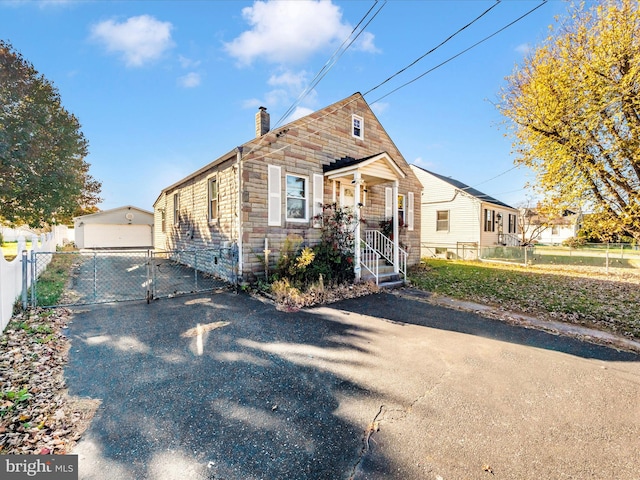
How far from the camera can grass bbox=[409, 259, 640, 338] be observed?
234 inches

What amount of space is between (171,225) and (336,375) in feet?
45.5

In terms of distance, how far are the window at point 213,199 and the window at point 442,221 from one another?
51.8 feet

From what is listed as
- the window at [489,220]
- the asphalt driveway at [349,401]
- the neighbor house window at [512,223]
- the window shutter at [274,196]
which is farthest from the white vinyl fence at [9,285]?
the neighbor house window at [512,223]

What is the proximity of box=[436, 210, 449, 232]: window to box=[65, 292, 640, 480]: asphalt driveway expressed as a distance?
50.5 ft

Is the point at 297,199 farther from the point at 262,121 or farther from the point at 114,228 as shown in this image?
the point at 114,228

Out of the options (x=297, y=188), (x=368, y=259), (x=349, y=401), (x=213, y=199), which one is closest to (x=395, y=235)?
(x=368, y=259)

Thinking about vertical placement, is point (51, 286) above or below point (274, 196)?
below

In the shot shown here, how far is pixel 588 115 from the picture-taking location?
707cm

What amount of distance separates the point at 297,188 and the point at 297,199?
359 millimetres

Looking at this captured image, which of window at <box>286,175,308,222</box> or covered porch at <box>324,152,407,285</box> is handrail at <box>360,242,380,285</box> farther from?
window at <box>286,175,308,222</box>

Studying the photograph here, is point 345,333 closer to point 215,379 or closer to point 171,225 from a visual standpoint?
point 215,379

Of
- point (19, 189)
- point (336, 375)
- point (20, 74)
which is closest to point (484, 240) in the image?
point (336, 375)

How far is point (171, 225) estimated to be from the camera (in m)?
14.6

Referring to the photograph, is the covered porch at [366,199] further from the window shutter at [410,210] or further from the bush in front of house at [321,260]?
the window shutter at [410,210]
